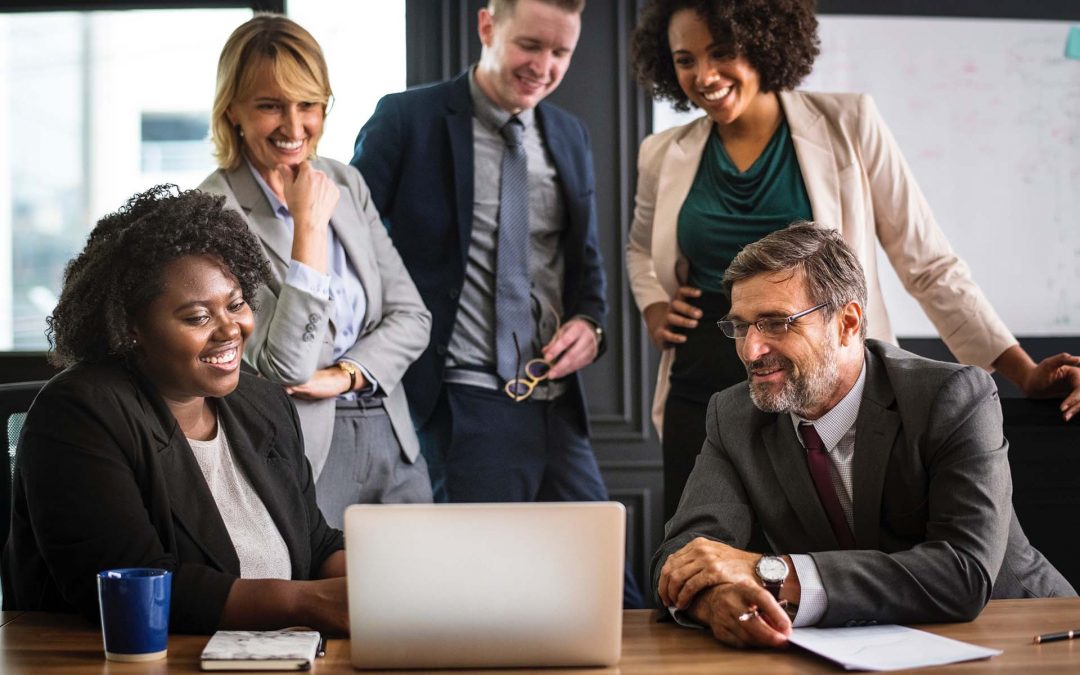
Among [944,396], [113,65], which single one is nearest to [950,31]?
[944,396]

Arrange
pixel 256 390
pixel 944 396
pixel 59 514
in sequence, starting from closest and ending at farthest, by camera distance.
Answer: pixel 59 514, pixel 944 396, pixel 256 390

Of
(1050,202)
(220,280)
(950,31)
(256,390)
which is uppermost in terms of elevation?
(950,31)

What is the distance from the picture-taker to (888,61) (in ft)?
13.2

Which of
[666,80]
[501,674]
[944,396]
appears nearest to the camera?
[501,674]

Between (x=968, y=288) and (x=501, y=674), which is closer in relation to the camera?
(x=501, y=674)

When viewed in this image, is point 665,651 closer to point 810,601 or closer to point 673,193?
point 810,601

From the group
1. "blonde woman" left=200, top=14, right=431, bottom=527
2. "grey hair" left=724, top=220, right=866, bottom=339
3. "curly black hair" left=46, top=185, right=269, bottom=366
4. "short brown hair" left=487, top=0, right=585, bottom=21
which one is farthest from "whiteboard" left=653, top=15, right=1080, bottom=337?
"curly black hair" left=46, top=185, right=269, bottom=366

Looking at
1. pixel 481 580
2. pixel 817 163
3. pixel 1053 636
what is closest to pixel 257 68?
pixel 817 163

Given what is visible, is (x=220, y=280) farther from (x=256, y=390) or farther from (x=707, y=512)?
(x=707, y=512)

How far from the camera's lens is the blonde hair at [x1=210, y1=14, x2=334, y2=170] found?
Result: 2615 mm

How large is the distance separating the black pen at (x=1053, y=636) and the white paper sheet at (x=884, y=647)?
0.30ft

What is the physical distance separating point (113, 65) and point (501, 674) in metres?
3.30

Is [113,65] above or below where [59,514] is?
above

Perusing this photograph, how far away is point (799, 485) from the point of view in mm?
1943
